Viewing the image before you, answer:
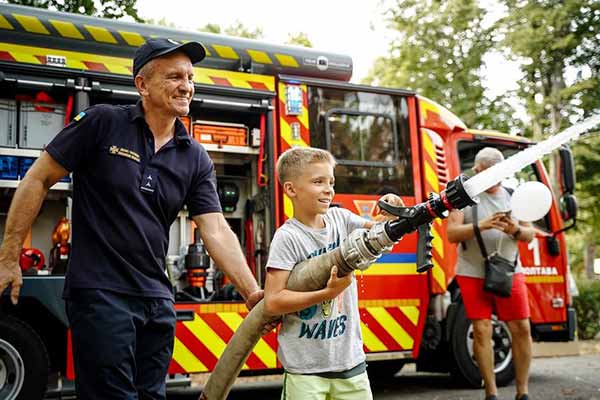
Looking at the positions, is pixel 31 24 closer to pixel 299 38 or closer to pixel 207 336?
pixel 207 336

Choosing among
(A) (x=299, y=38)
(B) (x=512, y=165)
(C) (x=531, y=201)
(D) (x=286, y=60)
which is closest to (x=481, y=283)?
(C) (x=531, y=201)

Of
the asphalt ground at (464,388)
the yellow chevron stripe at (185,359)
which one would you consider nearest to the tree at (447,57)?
the asphalt ground at (464,388)

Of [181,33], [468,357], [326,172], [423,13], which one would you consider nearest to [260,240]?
[181,33]

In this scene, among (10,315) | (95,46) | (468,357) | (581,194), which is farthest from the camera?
(581,194)

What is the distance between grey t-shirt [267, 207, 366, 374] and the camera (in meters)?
2.61

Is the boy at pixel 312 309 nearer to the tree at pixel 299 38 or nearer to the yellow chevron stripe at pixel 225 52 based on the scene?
the yellow chevron stripe at pixel 225 52

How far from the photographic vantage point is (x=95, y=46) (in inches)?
200

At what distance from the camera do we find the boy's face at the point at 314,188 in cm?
272

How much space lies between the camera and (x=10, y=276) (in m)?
2.48

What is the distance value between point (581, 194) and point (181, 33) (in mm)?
12405

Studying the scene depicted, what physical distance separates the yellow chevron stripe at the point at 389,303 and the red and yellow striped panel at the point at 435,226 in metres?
0.25

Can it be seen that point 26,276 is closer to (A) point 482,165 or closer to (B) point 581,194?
(A) point 482,165

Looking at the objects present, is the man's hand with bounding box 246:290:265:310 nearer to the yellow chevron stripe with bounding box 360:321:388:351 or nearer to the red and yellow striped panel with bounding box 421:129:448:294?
the yellow chevron stripe with bounding box 360:321:388:351

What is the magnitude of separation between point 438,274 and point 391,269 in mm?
548
